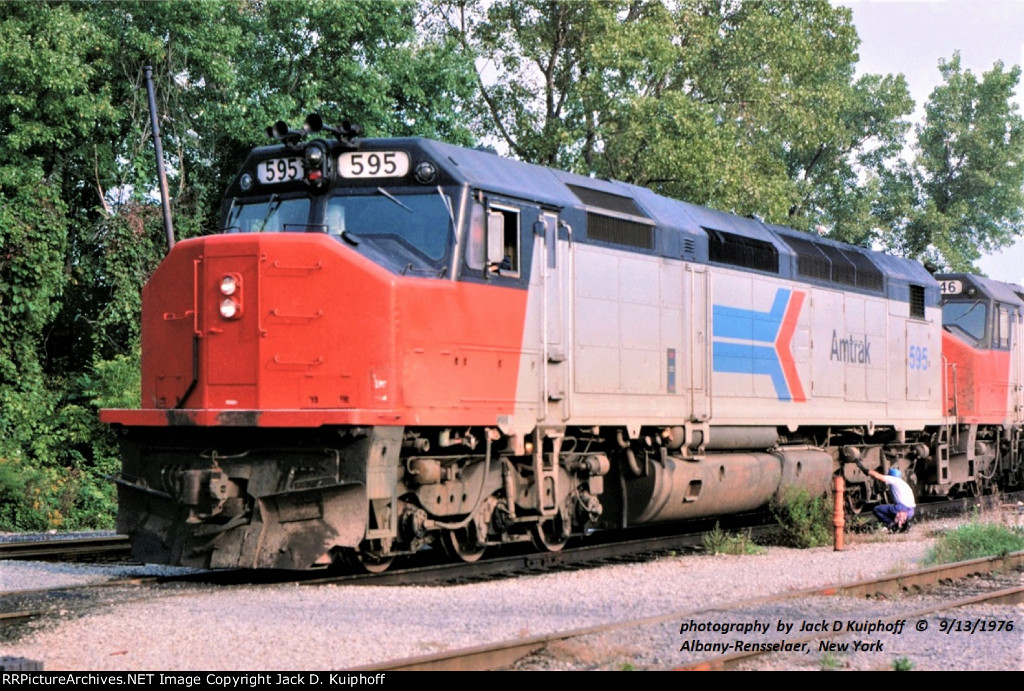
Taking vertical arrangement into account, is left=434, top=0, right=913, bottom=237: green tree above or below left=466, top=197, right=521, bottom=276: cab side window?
above

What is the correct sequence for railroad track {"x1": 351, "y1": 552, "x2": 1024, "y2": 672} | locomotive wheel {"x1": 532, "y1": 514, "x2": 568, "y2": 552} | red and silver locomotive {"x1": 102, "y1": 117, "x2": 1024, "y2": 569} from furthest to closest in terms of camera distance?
locomotive wheel {"x1": 532, "y1": 514, "x2": 568, "y2": 552} → red and silver locomotive {"x1": 102, "y1": 117, "x2": 1024, "y2": 569} → railroad track {"x1": 351, "y1": 552, "x2": 1024, "y2": 672}

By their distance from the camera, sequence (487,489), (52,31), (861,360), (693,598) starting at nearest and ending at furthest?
1. (693,598)
2. (487,489)
3. (861,360)
4. (52,31)

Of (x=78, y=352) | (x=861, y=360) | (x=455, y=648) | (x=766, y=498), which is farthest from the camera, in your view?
(x=78, y=352)

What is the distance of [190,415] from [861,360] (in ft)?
36.6

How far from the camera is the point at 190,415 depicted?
1039 centimetres

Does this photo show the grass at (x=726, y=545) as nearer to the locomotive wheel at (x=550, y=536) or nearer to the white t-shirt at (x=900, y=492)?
the locomotive wheel at (x=550, y=536)

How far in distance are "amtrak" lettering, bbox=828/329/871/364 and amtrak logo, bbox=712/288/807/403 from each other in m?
1.12

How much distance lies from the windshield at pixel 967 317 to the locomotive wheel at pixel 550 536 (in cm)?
1228

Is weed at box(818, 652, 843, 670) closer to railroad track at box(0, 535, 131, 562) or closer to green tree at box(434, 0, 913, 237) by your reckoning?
railroad track at box(0, 535, 131, 562)

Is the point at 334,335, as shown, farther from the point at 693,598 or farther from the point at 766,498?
the point at 766,498

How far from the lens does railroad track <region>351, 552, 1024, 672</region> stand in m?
7.02

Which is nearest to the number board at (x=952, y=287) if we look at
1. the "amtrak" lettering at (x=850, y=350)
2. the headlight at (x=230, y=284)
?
the "amtrak" lettering at (x=850, y=350)

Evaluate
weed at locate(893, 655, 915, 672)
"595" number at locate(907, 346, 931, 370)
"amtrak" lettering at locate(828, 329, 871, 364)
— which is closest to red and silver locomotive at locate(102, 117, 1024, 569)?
"amtrak" lettering at locate(828, 329, 871, 364)

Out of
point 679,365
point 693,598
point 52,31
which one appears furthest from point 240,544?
point 52,31
